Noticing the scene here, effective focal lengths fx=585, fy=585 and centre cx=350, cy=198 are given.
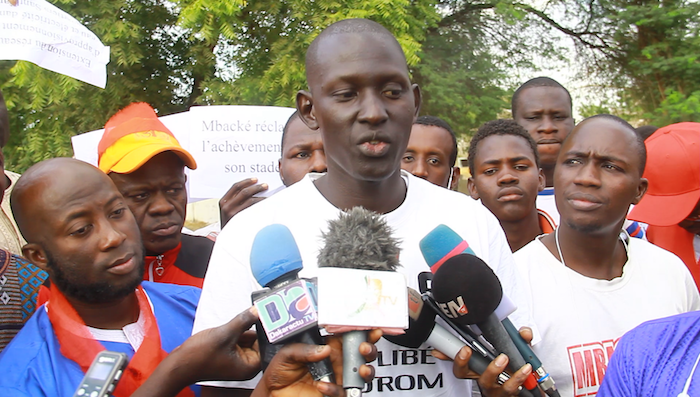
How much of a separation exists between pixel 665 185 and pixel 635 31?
26.1 ft

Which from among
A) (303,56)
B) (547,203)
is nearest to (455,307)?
(547,203)

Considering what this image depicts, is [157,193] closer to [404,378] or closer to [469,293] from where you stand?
[404,378]

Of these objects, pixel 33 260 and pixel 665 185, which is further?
pixel 665 185

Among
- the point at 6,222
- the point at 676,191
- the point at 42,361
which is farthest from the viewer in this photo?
the point at 676,191

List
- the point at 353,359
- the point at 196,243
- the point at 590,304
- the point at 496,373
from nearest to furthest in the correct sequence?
1. the point at 353,359
2. the point at 496,373
3. the point at 590,304
4. the point at 196,243

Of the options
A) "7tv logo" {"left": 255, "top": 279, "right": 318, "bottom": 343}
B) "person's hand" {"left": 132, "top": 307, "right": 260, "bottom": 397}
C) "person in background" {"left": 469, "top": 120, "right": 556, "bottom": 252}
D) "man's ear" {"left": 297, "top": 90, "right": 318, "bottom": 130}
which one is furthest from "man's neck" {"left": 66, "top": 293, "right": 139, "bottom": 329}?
"person in background" {"left": 469, "top": 120, "right": 556, "bottom": 252}

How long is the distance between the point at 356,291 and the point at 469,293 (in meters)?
0.32

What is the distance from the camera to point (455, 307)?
147 cm

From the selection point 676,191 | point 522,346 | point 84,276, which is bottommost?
point 522,346

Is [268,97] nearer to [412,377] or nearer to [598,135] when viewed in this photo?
[598,135]

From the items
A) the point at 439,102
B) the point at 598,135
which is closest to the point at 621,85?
the point at 439,102

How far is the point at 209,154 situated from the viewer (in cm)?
414

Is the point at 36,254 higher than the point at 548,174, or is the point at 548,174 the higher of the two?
the point at 548,174

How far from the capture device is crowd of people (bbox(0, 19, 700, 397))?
1672mm
